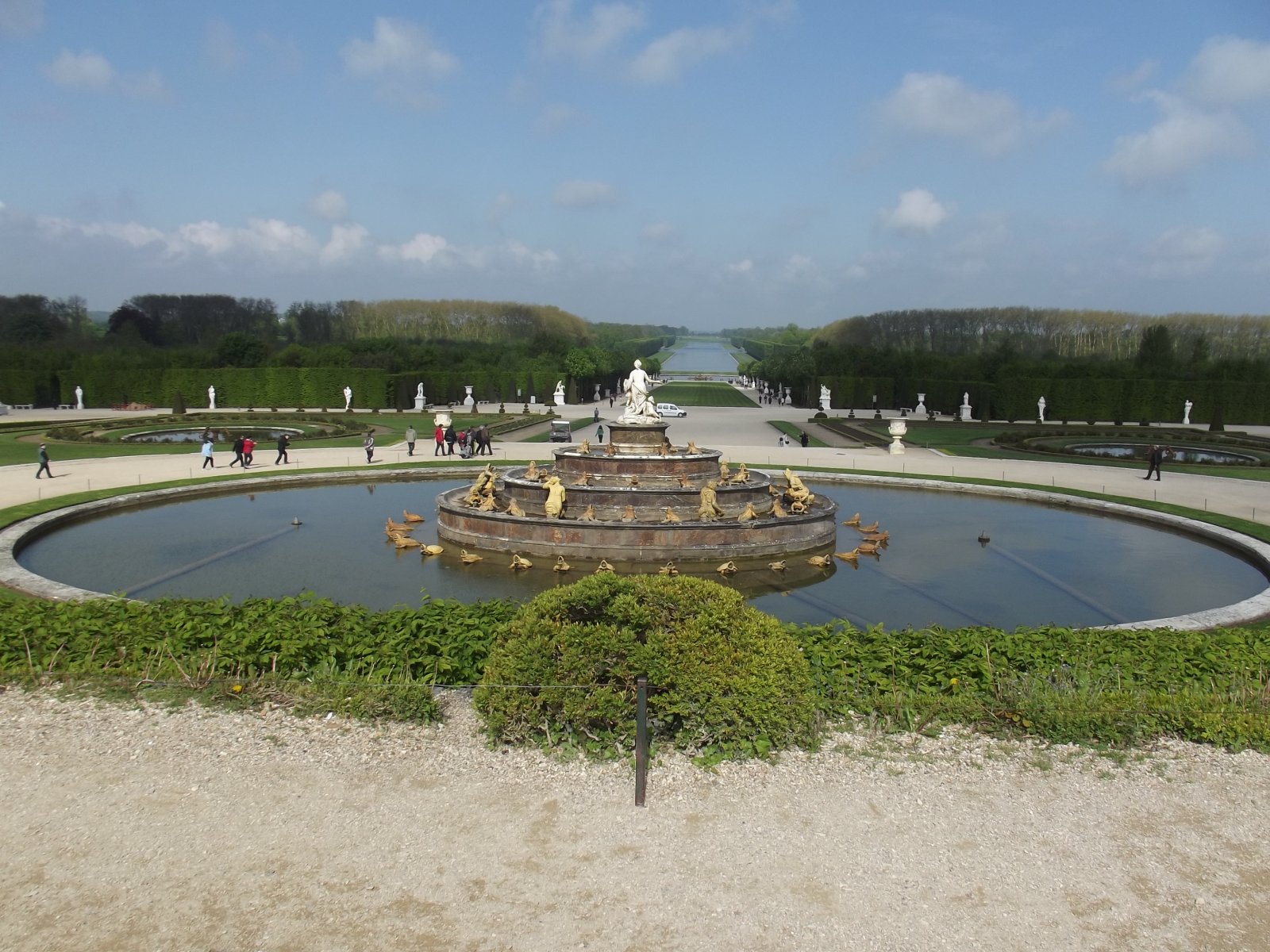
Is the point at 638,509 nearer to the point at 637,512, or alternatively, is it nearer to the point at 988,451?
the point at 637,512

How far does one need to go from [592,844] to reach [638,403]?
17.5 metres

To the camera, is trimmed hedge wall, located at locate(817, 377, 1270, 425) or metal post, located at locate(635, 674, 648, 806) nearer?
metal post, located at locate(635, 674, 648, 806)

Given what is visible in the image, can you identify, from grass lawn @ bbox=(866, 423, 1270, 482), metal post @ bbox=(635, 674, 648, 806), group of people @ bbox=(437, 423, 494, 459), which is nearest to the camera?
metal post @ bbox=(635, 674, 648, 806)

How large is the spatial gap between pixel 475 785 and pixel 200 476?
23.8m

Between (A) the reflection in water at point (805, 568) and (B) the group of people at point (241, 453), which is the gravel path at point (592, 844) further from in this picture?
(B) the group of people at point (241, 453)

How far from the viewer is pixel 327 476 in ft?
95.6

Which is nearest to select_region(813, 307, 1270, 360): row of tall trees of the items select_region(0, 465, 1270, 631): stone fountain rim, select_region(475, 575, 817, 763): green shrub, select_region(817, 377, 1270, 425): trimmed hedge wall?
select_region(817, 377, 1270, 425): trimmed hedge wall

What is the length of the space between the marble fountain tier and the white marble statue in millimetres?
312

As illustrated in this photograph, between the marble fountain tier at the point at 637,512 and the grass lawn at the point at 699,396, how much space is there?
51497 mm

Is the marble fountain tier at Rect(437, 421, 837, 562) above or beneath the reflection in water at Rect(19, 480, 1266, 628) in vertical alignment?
above

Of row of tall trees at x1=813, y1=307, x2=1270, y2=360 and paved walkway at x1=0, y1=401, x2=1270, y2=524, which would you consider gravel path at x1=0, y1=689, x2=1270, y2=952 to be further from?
row of tall trees at x1=813, y1=307, x2=1270, y2=360

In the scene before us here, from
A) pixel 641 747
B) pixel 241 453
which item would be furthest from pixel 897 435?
pixel 641 747

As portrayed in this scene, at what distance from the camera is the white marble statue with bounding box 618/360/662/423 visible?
77.0 ft

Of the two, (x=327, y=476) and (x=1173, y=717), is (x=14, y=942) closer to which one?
(x=1173, y=717)
